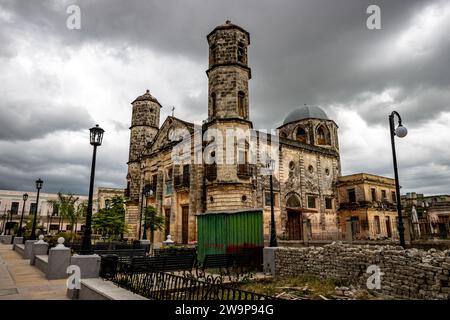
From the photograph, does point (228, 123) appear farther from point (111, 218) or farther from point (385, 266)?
point (385, 266)

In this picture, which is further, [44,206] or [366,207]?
[44,206]

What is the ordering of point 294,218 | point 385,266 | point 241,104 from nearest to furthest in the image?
point 385,266 → point 241,104 → point 294,218

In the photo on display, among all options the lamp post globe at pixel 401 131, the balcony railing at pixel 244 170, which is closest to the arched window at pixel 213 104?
the balcony railing at pixel 244 170

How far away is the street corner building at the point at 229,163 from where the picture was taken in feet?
63.9

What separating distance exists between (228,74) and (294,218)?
13.7m

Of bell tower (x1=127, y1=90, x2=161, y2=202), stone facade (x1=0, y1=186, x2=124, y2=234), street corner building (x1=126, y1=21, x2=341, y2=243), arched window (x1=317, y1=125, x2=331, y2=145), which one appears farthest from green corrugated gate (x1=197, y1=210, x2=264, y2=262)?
stone facade (x1=0, y1=186, x2=124, y2=234)

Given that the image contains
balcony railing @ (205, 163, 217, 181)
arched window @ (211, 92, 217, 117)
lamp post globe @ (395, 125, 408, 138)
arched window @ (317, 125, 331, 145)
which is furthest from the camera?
arched window @ (317, 125, 331, 145)

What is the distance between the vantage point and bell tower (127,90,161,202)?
31484 millimetres

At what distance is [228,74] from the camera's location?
66.1ft

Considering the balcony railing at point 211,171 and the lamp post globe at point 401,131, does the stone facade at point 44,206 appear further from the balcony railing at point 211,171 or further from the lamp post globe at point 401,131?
the lamp post globe at point 401,131

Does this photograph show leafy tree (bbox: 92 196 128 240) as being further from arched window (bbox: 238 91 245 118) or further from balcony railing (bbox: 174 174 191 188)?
arched window (bbox: 238 91 245 118)

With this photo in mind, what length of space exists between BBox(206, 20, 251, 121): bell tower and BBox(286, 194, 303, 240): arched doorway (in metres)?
9.38

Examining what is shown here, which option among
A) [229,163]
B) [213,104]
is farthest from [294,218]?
[213,104]
